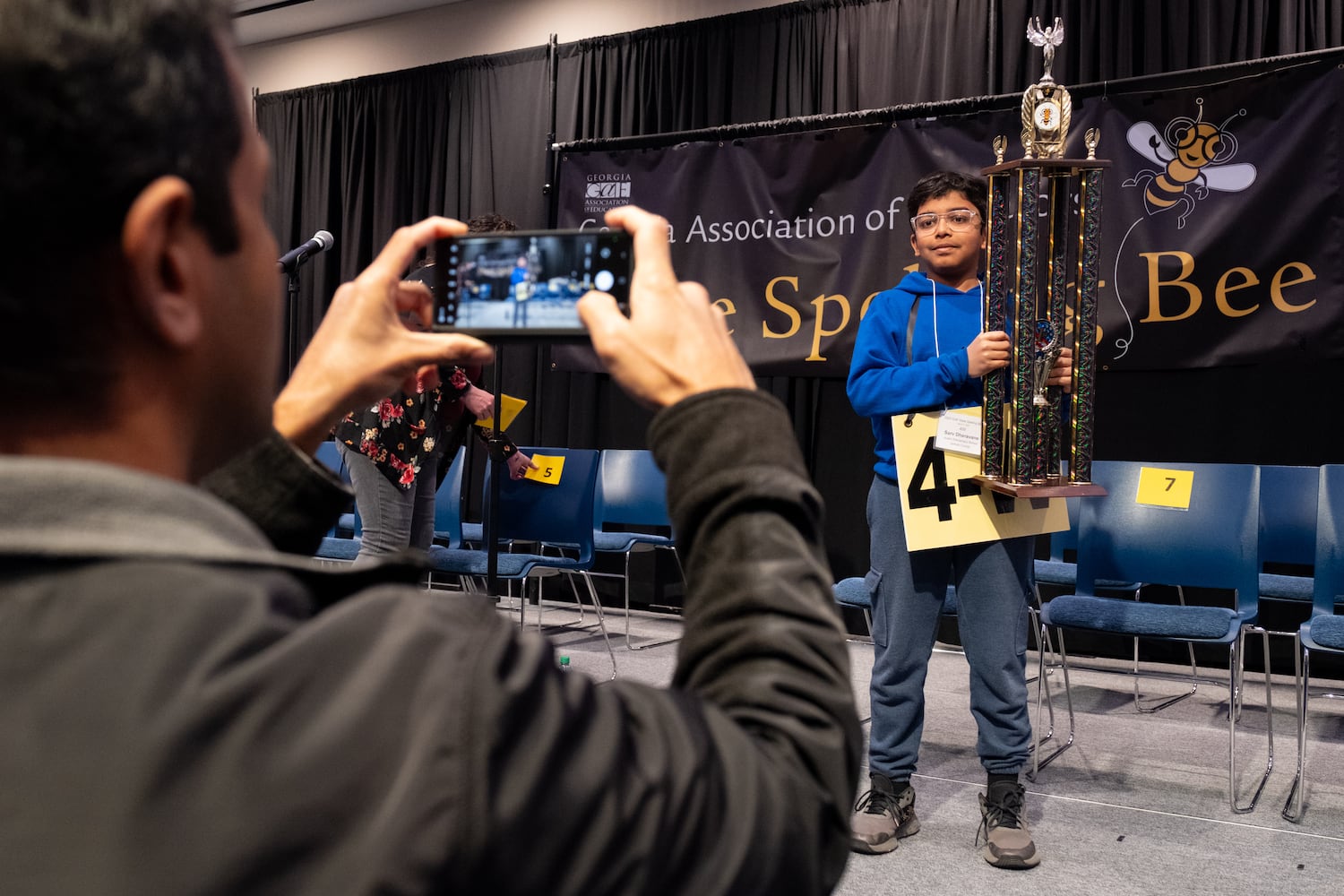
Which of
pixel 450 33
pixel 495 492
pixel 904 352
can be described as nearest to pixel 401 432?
pixel 495 492

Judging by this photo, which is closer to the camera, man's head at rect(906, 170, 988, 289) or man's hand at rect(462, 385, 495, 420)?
man's head at rect(906, 170, 988, 289)

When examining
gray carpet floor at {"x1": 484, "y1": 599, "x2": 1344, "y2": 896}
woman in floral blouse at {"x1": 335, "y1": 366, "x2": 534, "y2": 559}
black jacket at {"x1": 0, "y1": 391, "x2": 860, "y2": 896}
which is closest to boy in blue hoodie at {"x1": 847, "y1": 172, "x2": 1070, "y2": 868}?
gray carpet floor at {"x1": 484, "y1": 599, "x2": 1344, "y2": 896}

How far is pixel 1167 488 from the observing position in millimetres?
3396

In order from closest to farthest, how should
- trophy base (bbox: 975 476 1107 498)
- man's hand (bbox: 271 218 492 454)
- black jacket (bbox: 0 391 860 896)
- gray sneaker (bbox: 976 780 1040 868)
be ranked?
black jacket (bbox: 0 391 860 896) < man's hand (bbox: 271 218 492 454) < trophy base (bbox: 975 476 1107 498) < gray sneaker (bbox: 976 780 1040 868)

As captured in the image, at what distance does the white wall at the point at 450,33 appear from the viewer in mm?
6086

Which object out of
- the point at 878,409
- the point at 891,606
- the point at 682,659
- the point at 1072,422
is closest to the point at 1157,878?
the point at 891,606

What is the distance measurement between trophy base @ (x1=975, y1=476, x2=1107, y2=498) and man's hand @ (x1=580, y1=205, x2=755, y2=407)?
73.1 inches

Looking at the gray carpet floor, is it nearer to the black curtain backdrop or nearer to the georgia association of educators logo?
the black curtain backdrop

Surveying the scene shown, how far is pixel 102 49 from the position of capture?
1.34 feet

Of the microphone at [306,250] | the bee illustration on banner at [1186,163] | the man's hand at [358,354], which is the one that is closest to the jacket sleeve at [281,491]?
the man's hand at [358,354]

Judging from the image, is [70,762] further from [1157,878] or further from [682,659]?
[1157,878]

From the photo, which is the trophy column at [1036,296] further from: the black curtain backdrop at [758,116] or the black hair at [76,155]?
the black curtain backdrop at [758,116]

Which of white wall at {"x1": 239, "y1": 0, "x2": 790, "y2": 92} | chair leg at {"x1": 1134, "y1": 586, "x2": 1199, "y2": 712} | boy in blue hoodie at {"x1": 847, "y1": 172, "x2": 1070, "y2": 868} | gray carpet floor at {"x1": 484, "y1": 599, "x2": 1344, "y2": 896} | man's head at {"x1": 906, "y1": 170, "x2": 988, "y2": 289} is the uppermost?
white wall at {"x1": 239, "y1": 0, "x2": 790, "y2": 92}

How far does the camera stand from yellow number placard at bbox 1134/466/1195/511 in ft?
11.1
